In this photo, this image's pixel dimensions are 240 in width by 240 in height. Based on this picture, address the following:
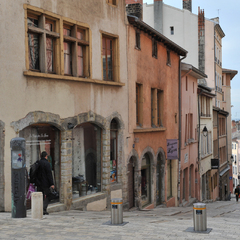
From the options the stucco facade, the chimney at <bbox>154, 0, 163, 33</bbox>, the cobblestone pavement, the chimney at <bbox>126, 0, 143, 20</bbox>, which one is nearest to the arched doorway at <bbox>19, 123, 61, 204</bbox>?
the stucco facade

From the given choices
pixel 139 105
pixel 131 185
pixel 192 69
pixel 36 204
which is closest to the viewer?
pixel 36 204

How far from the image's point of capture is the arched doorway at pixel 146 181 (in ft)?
62.3

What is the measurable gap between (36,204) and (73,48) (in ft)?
19.5

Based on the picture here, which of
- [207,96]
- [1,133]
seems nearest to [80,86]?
[1,133]

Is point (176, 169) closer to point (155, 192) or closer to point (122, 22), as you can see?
point (155, 192)

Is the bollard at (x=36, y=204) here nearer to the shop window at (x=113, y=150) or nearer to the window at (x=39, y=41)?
the window at (x=39, y=41)

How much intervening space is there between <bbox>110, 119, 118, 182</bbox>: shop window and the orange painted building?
2.71ft

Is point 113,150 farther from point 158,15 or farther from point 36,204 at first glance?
point 158,15

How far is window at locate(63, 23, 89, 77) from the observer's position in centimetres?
1374

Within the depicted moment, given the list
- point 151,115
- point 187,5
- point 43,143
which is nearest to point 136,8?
point 151,115

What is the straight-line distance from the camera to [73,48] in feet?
45.9

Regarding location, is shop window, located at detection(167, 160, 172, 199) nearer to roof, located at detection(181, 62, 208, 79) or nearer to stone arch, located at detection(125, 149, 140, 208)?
stone arch, located at detection(125, 149, 140, 208)

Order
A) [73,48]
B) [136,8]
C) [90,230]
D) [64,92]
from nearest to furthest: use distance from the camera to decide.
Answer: [90,230]
[64,92]
[73,48]
[136,8]

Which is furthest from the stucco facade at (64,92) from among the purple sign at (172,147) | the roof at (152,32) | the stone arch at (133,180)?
the purple sign at (172,147)
